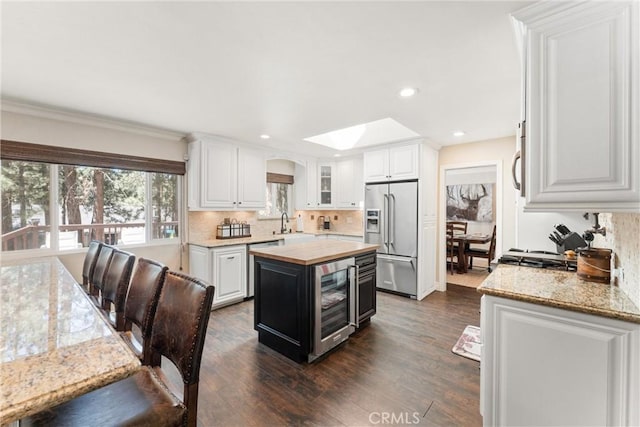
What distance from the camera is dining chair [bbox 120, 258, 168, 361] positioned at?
55.1 inches

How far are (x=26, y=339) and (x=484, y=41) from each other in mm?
2660

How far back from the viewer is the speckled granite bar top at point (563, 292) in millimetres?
1208

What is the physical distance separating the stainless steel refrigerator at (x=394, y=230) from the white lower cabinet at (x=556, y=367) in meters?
2.49

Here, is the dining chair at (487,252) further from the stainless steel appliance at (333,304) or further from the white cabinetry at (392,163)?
the stainless steel appliance at (333,304)

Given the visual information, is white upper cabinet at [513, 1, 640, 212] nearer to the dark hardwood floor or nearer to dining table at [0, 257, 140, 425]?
the dark hardwood floor

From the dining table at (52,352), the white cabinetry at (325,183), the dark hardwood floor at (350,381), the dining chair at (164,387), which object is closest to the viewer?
the dining table at (52,352)

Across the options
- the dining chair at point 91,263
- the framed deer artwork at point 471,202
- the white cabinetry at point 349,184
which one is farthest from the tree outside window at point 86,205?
the framed deer artwork at point 471,202

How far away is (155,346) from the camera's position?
4.29ft

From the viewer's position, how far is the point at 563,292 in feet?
4.75

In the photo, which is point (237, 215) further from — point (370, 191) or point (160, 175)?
point (370, 191)

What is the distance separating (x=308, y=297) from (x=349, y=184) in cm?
321

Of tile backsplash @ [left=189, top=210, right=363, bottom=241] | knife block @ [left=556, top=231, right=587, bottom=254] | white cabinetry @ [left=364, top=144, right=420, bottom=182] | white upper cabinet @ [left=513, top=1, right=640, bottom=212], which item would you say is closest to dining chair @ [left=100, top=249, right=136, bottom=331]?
tile backsplash @ [left=189, top=210, right=363, bottom=241]

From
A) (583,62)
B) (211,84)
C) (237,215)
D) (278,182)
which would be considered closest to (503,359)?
(583,62)

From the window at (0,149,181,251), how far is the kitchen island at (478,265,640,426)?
390cm
